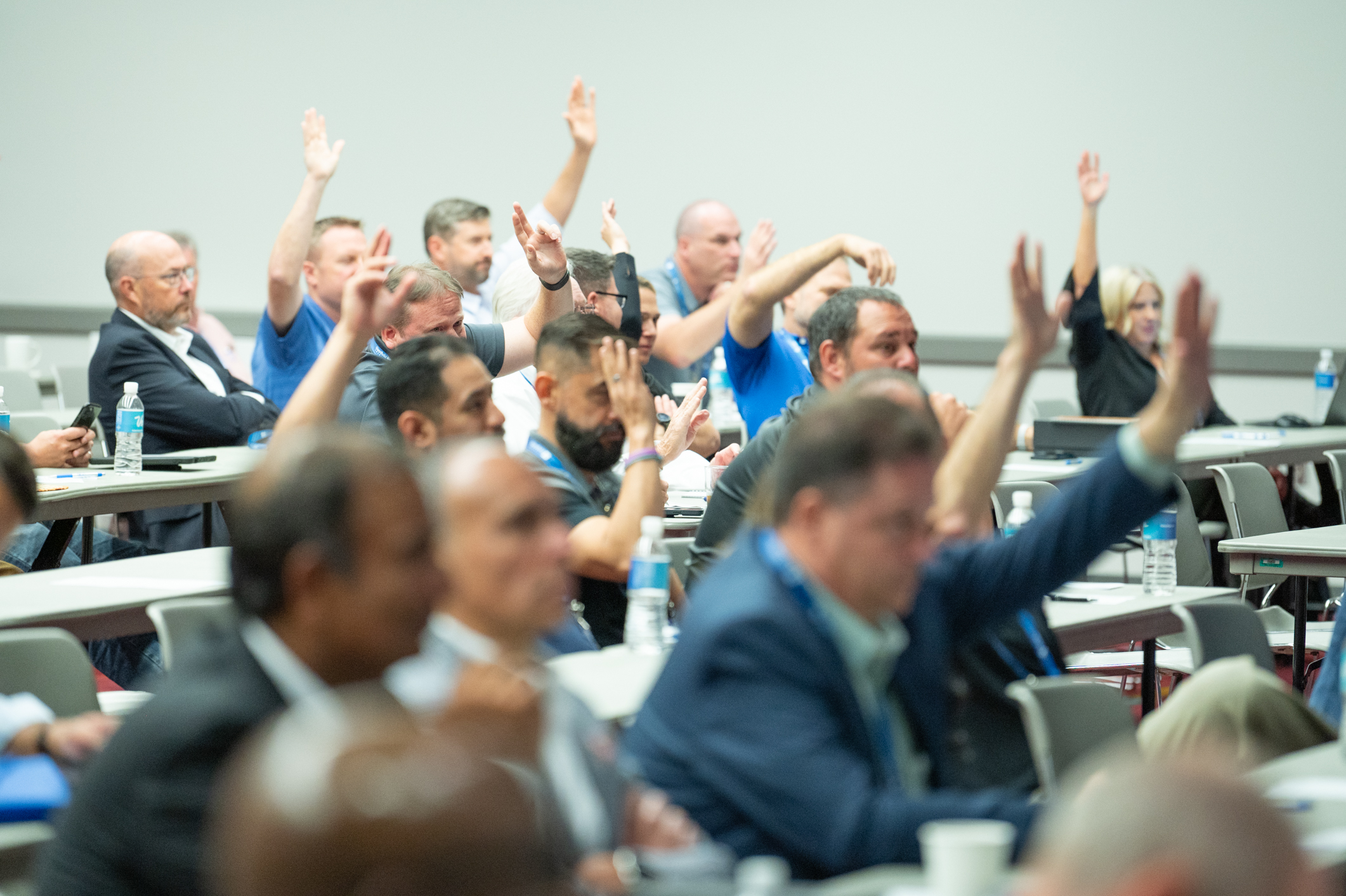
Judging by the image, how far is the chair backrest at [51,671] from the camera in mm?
2260

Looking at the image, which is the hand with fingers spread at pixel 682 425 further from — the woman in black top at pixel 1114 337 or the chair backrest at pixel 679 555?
the woman in black top at pixel 1114 337

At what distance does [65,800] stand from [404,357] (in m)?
1.22

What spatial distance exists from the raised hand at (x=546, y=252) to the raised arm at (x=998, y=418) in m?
1.74

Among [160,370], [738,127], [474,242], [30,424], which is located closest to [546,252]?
[160,370]

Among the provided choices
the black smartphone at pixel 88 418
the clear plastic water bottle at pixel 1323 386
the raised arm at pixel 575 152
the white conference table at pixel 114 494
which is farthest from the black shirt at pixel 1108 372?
the black smartphone at pixel 88 418

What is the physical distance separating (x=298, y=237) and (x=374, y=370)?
162cm

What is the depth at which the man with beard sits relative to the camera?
111 inches

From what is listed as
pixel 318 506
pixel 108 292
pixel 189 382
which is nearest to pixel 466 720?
pixel 318 506

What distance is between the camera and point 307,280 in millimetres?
5559

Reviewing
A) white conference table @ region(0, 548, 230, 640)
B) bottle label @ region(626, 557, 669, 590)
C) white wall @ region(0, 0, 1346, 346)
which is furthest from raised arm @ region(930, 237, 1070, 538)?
white wall @ region(0, 0, 1346, 346)

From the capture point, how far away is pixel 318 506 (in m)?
1.35

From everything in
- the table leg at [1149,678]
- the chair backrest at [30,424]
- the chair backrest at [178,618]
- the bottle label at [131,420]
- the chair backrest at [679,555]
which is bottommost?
the table leg at [1149,678]

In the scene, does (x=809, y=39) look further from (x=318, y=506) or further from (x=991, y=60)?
(x=318, y=506)

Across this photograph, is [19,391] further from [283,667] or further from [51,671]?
[283,667]
